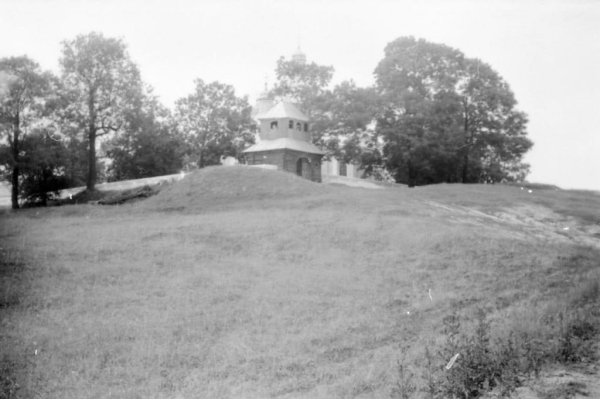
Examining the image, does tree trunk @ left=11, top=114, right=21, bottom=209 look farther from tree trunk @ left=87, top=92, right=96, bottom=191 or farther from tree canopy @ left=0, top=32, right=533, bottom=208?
tree trunk @ left=87, top=92, right=96, bottom=191

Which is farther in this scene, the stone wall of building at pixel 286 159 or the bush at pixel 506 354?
the stone wall of building at pixel 286 159

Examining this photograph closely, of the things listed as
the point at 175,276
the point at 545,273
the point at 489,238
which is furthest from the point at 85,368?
the point at 489,238

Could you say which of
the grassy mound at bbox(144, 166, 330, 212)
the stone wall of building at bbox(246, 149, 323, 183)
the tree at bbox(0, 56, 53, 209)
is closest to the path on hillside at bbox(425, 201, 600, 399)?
the grassy mound at bbox(144, 166, 330, 212)

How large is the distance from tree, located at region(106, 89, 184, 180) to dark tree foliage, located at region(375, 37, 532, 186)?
16.7 meters

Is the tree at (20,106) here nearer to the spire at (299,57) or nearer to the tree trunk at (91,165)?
the tree trunk at (91,165)

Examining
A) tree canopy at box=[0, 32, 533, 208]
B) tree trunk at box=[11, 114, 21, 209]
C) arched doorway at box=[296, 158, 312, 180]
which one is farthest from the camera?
arched doorway at box=[296, 158, 312, 180]

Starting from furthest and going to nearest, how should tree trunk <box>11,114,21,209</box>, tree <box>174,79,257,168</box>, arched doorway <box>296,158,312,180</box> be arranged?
1. tree <box>174,79,257,168</box>
2. arched doorway <box>296,158,312,180</box>
3. tree trunk <box>11,114,21,209</box>

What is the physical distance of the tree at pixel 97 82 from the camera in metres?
38.6

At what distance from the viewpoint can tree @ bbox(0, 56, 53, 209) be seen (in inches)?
1218

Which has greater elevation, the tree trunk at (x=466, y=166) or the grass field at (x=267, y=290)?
the tree trunk at (x=466, y=166)

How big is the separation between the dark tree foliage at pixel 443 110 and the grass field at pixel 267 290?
14439mm

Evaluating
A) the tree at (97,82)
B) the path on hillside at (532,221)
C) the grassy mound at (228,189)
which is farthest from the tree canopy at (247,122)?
the path on hillside at (532,221)

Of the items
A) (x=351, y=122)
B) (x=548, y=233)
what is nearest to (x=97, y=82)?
(x=351, y=122)

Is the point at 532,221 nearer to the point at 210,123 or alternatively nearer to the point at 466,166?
the point at 466,166
